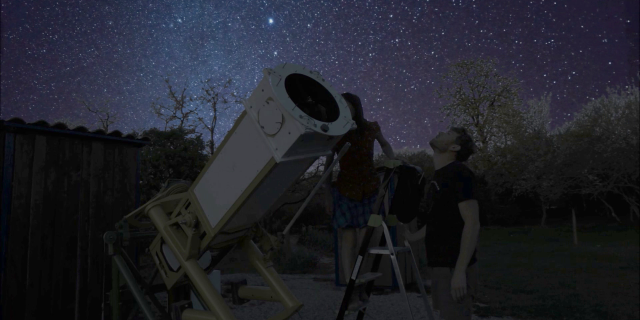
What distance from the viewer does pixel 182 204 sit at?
2781 mm

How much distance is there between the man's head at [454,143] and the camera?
2.92 meters

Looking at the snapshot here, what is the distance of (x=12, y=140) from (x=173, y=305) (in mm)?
2669

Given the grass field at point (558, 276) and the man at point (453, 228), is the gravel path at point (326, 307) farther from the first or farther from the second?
the man at point (453, 228)

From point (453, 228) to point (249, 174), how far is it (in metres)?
1.35

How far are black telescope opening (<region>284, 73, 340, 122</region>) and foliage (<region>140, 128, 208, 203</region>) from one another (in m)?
8.25

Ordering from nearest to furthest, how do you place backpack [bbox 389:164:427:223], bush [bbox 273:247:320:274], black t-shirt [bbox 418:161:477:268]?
black t-shirt [bbox 418:161:477:268] < backpack [bbox 389:164:427:223] < bush [bbox 273:247:320:274]

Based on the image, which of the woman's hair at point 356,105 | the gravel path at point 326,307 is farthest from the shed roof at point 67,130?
the woman's hair at point 356,105

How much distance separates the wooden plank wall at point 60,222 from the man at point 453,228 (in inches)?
114

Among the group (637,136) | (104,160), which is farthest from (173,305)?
(637,136)

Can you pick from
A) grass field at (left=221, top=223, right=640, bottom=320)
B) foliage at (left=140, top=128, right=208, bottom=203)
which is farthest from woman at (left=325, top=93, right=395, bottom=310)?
foliage at (left=140, top=128, right=208, bottom=203)

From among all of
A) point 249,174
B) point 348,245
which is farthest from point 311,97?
point 348,245

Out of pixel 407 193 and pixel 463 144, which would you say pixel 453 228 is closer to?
pixel 407 193

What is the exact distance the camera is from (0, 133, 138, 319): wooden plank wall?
4098mm

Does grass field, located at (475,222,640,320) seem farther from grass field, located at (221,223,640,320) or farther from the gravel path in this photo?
the gravel path
